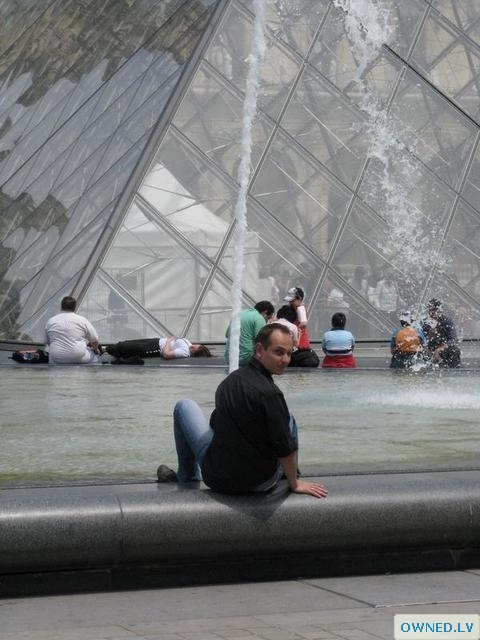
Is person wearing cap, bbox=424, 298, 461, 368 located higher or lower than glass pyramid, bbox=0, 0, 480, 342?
lower

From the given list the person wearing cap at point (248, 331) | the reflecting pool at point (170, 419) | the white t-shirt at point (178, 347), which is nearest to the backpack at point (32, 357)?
the reflecting pool at point (170, 419)

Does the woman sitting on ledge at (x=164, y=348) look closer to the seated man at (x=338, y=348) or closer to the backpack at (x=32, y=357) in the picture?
the backpack at (x=32, y=357)

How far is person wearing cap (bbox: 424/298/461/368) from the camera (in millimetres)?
→ 14969

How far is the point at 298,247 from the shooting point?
65.6ft

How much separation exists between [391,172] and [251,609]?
52.9 feet

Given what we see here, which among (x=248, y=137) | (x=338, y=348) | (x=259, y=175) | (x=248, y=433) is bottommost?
(x=248, y=433)

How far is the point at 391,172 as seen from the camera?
21141 millimetres

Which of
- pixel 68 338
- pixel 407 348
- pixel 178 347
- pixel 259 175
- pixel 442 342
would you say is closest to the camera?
pixel 407 348

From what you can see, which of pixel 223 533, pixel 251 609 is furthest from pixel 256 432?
pixel 251 609

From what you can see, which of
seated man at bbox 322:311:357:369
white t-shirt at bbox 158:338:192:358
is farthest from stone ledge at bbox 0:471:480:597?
white t-shirt at bbox 158:338:192:358

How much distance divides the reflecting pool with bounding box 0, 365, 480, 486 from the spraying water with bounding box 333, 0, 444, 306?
610 centimetres

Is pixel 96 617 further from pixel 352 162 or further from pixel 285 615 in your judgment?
pixel 352 162

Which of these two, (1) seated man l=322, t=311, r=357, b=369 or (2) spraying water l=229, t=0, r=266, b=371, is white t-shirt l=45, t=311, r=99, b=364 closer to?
(2) spraying water l=229, t=0, r=266, b=371

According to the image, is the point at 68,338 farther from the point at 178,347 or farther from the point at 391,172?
the point at 391,172
